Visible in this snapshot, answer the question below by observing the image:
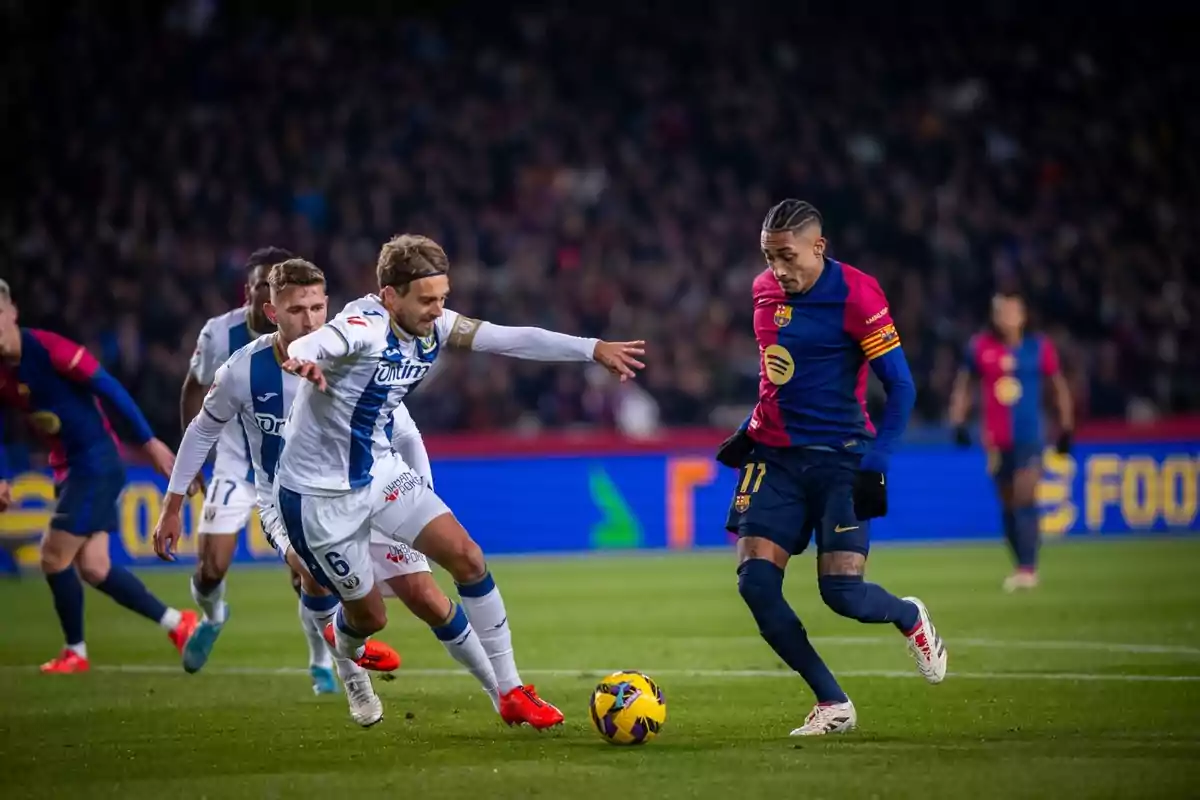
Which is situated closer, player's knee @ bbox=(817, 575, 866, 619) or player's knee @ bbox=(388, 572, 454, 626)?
player's knee @ bbox=(817, 575, 866, 619)

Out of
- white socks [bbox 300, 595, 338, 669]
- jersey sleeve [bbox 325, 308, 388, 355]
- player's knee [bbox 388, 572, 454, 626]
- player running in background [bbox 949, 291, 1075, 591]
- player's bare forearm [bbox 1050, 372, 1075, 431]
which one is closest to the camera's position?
jersey sleeve [bbox 325, 308, 388, 355]

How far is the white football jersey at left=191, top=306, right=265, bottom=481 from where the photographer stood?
9984 millimetres

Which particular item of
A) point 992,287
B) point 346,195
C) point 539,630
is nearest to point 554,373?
point 346,195

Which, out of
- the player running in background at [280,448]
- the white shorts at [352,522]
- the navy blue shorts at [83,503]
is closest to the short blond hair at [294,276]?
the player running in background at [280,448]

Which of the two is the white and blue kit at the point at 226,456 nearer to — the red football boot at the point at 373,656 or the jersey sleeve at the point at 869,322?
the red football boot at the point at 373,656

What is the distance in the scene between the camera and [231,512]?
33.2 ft

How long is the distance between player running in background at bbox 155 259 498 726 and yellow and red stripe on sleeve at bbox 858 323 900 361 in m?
2.28

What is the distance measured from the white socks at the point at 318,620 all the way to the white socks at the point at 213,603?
0.85 metres

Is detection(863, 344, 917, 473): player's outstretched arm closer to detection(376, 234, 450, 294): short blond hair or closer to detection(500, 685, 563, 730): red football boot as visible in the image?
detection(500, 685, 563, 730): red football boot

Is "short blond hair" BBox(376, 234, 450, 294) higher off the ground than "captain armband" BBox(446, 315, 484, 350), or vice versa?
"short blond hair" BBox(376, 234, 450, 294)

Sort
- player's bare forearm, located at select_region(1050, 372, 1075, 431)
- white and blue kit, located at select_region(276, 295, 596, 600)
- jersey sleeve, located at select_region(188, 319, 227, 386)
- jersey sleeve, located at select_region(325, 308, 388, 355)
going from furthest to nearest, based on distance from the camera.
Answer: player's bare forearm, located at select_region(1050, 372, 1075, 431) → jersey sleeve, located at select_region(188, 319, 227, 386) → white and blue kit, located at select_region(276, 295, 596, 600) → jersey sleeve, located at select_region(325, 308, 388, 355)

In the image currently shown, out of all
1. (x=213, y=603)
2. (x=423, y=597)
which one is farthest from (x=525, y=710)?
(x=213, y=603)

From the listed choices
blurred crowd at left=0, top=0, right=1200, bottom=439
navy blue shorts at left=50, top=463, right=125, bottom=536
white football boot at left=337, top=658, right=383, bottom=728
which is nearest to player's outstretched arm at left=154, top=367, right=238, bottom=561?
white football boot at left=337, top=658, right=383, bottom=728

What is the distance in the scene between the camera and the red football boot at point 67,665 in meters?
11.0
